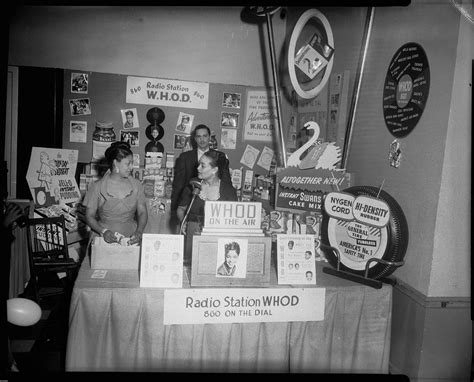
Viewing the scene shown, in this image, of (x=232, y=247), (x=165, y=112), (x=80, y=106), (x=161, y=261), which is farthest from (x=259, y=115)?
(x=161, y=261)

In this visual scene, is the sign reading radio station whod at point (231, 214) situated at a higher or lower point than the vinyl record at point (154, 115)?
lower

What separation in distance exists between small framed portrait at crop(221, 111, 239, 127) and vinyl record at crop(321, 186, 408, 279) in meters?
2.63

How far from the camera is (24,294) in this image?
4.14 m

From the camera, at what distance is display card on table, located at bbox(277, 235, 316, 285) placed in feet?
7.86

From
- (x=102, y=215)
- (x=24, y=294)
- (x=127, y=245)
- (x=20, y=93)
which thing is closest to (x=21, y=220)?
(x=24, y=294)

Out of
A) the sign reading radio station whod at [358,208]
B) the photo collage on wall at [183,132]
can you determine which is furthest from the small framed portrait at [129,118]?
the sign reading radio station whod at [358,208]

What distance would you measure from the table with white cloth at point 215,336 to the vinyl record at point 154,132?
2658 millimetres

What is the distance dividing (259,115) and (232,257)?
3106 millimetres

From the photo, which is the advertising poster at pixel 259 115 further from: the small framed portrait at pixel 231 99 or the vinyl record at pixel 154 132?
the vinyl record at pixel 154 132

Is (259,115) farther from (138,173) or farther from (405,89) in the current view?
(405,89)

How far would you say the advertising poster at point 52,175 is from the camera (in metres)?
4.71

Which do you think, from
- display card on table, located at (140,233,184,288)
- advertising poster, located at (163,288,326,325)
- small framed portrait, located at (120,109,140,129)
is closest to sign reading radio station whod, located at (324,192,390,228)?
advertising poster, located at (163,288,326,325)

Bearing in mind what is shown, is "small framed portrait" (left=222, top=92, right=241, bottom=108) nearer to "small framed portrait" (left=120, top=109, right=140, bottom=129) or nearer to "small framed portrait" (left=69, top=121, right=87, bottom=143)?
"small framed portrait" (left=120, top=109, right=140, bottom=129)

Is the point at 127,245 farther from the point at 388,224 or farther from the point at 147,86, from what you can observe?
the point at 147,86
